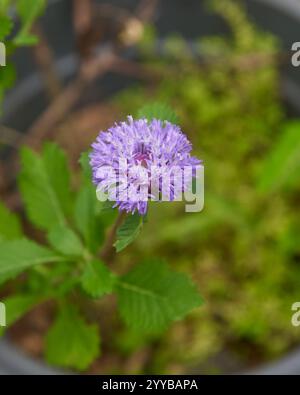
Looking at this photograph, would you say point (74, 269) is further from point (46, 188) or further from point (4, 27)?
point (4, 27)

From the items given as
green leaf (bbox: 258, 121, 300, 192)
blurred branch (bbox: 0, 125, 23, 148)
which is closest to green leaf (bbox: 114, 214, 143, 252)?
green leaf (bbox: 258, 121, 300, 192)

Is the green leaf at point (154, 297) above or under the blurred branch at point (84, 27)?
under

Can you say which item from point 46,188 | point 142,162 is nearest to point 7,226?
point 46,188

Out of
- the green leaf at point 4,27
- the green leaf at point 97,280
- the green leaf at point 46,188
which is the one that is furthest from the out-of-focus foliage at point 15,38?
the green leaf at point 97,280

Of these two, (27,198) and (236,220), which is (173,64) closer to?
(236,220)

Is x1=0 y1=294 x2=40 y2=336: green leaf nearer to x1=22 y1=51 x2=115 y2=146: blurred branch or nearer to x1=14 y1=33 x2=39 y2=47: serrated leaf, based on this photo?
x1=14 y1=33 x2=39 y2=47: serrated leaf

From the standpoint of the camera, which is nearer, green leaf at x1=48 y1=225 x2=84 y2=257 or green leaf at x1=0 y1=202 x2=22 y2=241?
green leaf at x1=48 y1=225 x2=84 y2=257

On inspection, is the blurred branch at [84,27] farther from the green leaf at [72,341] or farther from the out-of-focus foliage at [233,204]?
the green leaf at [72,341]
